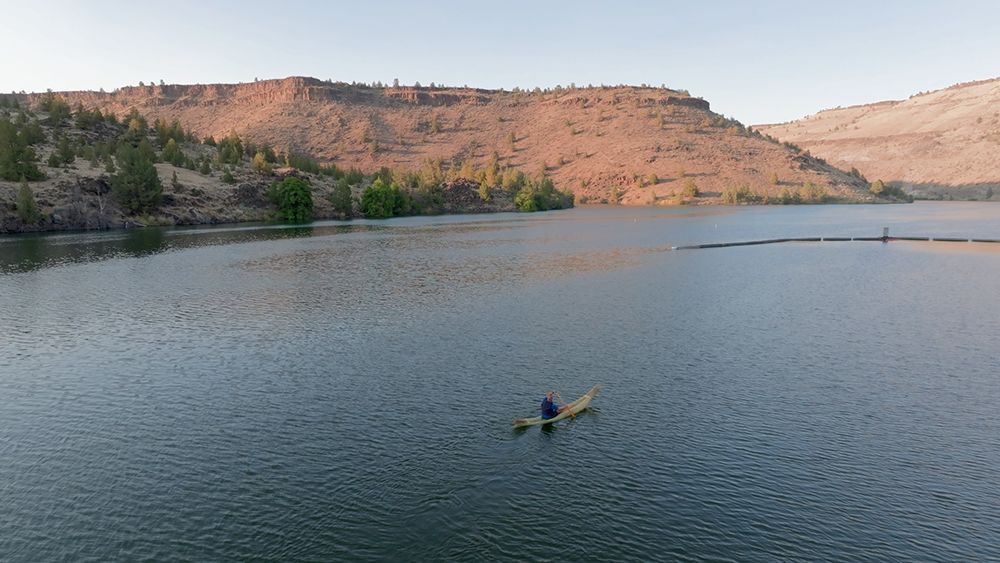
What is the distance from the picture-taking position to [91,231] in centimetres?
Result: 12231

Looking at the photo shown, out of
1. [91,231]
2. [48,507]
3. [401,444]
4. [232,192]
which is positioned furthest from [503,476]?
[232,192]

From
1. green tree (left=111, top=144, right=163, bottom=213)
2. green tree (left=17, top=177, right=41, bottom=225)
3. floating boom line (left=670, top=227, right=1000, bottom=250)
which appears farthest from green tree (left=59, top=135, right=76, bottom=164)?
floating boom line (left=670, top=227, right=1000, bottom=250)

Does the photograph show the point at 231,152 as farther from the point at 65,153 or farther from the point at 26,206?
the point at 26,206

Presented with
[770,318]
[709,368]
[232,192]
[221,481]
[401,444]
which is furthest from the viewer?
[232,192]

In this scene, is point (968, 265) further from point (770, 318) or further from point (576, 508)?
point (576, 508)

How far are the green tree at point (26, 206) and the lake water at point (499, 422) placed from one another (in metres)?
74.5

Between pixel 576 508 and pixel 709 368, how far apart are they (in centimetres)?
1692

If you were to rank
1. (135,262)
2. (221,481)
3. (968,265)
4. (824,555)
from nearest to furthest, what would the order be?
(824,555), (221,481), (968,265), (135,262)

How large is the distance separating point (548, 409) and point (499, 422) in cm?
235

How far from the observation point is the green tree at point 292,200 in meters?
156

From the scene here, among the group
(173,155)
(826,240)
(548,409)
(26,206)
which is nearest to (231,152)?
(173,155)

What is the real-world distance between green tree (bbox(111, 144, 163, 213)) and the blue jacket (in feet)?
444

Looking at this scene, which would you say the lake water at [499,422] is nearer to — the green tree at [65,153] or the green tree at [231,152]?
the green tree at [65,153]

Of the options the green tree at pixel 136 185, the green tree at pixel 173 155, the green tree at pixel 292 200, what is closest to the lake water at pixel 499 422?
the green tree at pixel 136 185
